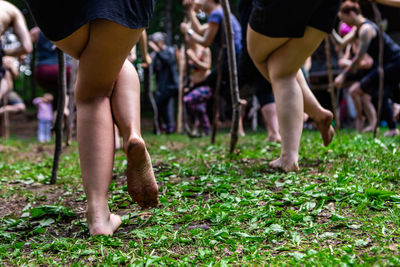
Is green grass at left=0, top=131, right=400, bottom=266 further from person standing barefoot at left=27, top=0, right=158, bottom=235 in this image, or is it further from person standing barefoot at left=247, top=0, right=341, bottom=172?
person standing barefoot at left=247, top=0, right=341, bottom=172

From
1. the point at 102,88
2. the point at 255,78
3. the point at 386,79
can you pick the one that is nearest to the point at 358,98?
the point at 386,79

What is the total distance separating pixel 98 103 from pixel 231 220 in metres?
0.75

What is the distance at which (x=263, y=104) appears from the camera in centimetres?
460

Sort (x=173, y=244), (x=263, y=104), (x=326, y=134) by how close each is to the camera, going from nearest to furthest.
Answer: (x=173, y=244) → (x=326, y=134) → (x=263, y=104)

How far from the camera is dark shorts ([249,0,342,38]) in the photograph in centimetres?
223

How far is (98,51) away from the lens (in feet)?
4.77

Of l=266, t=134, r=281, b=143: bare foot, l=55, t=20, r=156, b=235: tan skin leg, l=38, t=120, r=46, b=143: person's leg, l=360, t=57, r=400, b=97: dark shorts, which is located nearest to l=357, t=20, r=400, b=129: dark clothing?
l=360, t=57, r=400, b=97: dark shorts

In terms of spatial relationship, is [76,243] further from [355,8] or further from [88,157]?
[355,8]

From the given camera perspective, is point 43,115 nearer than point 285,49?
No

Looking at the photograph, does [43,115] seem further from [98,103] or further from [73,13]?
[73,13]

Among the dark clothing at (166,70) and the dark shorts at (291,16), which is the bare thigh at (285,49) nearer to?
the dark shorts at (291,16)

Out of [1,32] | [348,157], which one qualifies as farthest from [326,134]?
[1,32]

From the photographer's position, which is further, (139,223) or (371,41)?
(371,41)

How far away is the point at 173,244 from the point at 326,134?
177 centimetres
